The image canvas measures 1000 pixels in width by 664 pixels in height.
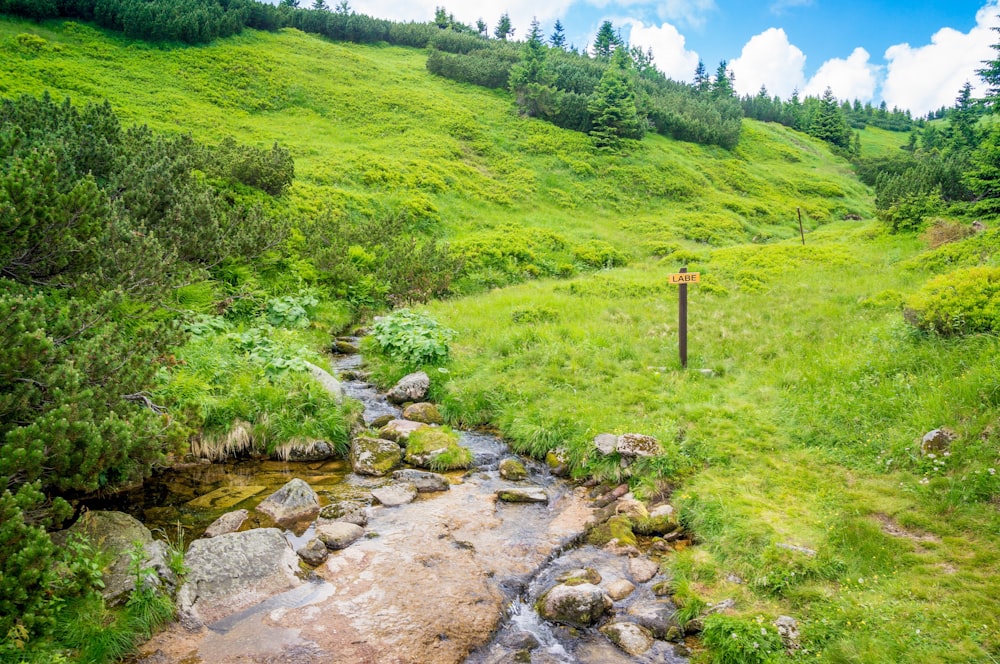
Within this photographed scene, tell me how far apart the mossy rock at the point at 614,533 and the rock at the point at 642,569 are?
0.36 meters

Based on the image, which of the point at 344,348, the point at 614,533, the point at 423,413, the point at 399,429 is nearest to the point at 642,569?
the point at 614,533

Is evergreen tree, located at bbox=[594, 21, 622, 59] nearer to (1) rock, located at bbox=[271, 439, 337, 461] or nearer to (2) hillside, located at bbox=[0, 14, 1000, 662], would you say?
(2) hillside, located at bbox=[0, 14, 1000, 662]

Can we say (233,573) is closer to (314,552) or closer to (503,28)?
(314,552)

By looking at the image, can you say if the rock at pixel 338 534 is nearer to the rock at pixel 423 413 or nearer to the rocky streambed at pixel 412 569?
the rocky streambed at pixel 412 569

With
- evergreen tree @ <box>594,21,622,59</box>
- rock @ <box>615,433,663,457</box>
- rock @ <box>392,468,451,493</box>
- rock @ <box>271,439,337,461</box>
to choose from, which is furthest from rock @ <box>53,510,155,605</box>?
evergreen tree @ <box>594,21,622,59</box>

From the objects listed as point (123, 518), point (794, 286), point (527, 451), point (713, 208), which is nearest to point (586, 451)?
point (527, 451)

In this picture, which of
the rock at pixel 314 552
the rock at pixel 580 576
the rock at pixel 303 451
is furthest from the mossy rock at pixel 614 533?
the rock at pixel 303 451

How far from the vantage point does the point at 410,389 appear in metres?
11.5

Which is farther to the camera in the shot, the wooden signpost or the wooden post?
the wooden post

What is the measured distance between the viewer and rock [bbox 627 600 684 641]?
5.31 metres

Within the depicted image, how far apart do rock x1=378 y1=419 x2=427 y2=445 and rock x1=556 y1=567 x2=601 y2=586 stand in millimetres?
4140

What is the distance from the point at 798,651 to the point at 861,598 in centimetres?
91

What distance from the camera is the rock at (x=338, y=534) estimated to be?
668cm

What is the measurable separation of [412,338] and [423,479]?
5.21m
